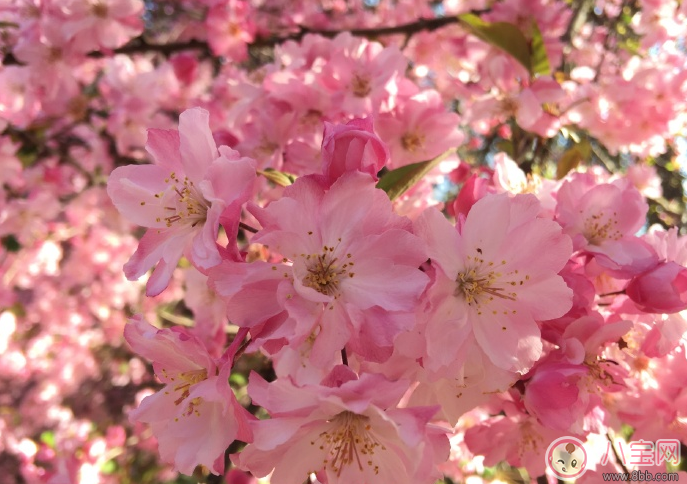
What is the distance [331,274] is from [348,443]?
9.6 inches

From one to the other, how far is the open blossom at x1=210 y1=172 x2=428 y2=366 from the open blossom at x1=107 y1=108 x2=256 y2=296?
4 centimetres

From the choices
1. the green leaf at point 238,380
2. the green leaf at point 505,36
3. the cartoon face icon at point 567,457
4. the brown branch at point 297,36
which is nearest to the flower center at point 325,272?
the cartoon face icon at point 567,457

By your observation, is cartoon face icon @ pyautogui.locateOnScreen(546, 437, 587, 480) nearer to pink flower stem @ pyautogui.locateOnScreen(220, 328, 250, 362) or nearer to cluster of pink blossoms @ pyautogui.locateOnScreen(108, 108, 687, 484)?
cluster of pink blossoms @ pyautogui.locateOnScreen(108, 108, 687, 484)

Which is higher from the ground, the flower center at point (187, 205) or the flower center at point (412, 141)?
the flower center at point (187, 205)

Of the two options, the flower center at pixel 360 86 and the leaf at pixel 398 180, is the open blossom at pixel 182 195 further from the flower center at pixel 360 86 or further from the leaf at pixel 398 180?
the flower center at pixel 360 86

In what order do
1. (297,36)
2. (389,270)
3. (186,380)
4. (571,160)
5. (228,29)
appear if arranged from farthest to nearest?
(228,29) < (297,36) < (571,160) < (186,380) < (389,270)

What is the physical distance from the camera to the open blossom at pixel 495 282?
70cm

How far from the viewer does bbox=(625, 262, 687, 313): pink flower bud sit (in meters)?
0.76

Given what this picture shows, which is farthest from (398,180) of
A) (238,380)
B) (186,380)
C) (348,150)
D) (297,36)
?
(297,36)

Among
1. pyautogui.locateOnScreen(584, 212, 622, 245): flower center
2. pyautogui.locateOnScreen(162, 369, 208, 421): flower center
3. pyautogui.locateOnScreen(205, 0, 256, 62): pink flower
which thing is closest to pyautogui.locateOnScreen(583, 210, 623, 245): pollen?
pyautogui.locateOnScreen(584, 212, 622, 245): flower center

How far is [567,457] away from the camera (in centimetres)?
99

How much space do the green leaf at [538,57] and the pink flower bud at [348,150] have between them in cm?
90

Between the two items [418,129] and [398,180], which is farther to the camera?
[418,129]

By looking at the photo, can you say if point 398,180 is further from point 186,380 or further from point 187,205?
point 186,380
